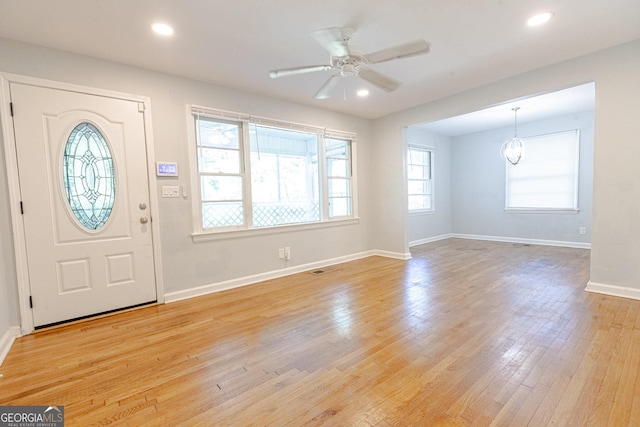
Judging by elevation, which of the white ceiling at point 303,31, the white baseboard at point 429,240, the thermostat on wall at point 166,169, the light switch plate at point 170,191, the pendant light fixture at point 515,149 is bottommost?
the white baseboard at point 429,240

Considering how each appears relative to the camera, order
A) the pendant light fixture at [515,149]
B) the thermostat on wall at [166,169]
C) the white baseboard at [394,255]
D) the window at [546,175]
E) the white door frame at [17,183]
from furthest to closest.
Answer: the window at [546,175] → the pendant light fixture at [515,149] → the white baseboard at [394,255] → the thermostat on wall at [166,169] → the white door frame at [17,183]

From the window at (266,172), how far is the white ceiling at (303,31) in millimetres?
712

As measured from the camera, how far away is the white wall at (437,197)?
6.72 metres

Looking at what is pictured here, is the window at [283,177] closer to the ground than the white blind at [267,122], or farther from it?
closer to the ground

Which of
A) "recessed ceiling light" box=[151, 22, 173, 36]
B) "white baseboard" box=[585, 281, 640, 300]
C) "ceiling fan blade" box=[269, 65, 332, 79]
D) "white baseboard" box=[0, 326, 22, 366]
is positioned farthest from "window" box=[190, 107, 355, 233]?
"white baseboard" box=[585, 281, 640, 300]

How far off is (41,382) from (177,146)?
7.92 feet

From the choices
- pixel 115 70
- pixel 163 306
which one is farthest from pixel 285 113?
pixel 163 306

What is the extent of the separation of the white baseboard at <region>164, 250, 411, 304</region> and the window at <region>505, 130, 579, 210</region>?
3.40 meters

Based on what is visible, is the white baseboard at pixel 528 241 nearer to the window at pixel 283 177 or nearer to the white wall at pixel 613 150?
the white wall at pixel 613 150

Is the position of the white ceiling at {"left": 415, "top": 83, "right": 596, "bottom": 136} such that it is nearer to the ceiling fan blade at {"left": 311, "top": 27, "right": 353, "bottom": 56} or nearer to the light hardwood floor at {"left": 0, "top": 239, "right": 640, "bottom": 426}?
the ceiling fan blade at {"left": 311, "top": 27, "right": 353, "bottom": 56}

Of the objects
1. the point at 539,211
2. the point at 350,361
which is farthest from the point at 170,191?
the point at 539,211

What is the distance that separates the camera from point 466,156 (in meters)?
7.30

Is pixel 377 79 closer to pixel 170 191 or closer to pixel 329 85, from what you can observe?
pixel 329 85

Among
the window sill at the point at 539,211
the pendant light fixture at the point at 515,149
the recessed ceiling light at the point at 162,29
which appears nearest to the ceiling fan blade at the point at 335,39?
the recessed ceiling light at the point at 162,29
